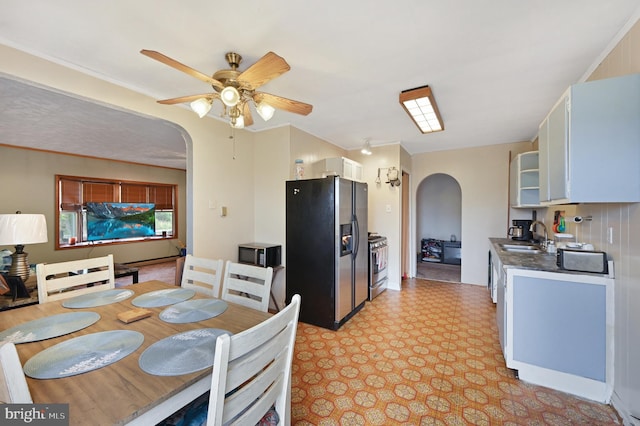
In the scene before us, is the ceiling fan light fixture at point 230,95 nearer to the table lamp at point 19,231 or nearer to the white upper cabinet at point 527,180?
the table lamp at point 19,231

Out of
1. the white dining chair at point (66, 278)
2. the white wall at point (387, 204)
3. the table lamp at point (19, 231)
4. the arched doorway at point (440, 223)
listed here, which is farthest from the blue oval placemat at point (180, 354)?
the arched doorway at point (440, 223)

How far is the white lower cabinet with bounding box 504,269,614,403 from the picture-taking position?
184 centimetres

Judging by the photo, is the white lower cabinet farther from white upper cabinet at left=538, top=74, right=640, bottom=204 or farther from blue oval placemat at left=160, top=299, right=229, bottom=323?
blue oval placemat at left=160, top=299, right=229, bottom=323

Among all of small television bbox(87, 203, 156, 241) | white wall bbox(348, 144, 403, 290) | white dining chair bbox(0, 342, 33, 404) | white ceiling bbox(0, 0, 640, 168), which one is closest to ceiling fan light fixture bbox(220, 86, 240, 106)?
white ceiling bbox(0, 0, 640, 168)

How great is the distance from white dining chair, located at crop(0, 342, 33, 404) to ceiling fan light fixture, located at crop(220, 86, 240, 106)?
152 centimetres

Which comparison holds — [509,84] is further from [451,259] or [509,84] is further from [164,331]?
[451,259]

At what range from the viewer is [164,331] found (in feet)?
4.28

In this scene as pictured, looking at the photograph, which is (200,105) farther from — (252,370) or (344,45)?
(252,370)

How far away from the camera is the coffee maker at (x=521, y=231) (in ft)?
12.7

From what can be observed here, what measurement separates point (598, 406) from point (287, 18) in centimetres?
330

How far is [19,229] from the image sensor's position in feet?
7.10

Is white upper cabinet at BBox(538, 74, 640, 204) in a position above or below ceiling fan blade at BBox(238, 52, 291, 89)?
below

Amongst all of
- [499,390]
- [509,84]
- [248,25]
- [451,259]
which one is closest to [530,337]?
[499,390]

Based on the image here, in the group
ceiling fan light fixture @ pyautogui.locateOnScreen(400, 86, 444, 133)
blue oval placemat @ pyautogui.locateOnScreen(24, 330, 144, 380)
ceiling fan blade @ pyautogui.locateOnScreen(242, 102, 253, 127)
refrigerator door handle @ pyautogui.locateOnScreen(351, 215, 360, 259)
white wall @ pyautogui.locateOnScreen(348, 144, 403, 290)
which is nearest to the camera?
blue oval placemat @ pyautogui.locateOnScreen(24, 330, 144, 380)
